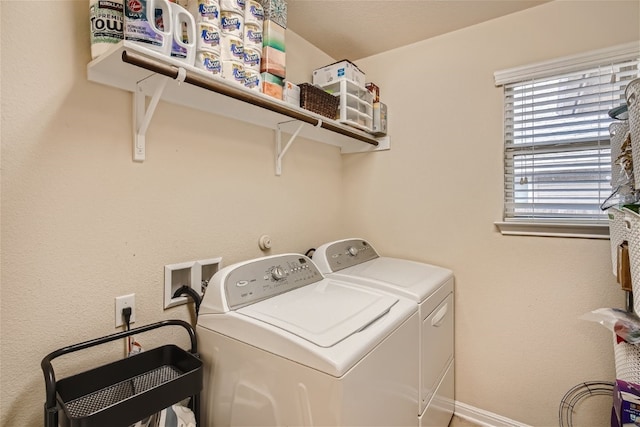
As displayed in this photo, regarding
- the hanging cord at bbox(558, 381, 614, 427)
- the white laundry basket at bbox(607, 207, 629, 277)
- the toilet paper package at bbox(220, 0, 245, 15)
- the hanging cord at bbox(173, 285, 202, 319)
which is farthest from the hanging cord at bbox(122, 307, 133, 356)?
the hanging cord at bbox(558, 381, 614, 427)

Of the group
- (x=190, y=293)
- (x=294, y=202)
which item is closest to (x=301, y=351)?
(x=190, y=293)

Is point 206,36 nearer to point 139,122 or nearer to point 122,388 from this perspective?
point 139,122

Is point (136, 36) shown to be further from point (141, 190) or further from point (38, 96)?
point (141, 190)

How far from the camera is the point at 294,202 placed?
190cm

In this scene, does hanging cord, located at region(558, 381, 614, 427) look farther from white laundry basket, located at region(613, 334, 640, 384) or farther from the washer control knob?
the washer control knob

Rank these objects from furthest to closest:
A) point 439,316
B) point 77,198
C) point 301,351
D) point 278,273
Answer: point 439,316
point 278,273
point 77,198
point 301,351

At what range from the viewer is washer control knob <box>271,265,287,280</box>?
4.46 ft

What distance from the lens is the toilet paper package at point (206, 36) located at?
3.75ft

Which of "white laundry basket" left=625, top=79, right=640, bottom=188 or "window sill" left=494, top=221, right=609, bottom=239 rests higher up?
"white laundry basket" left=625, top=79, right=640, bottom=188

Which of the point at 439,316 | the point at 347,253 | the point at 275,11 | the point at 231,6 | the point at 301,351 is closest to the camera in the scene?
the point at 301,351

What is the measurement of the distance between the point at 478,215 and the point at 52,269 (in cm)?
195

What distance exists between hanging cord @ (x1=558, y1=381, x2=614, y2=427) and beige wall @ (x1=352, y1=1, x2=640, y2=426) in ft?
0.11

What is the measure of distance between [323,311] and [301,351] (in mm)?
237

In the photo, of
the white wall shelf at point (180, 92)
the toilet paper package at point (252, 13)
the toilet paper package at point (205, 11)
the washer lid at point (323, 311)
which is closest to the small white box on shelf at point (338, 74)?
the white wall shelf at point (180, 92)
